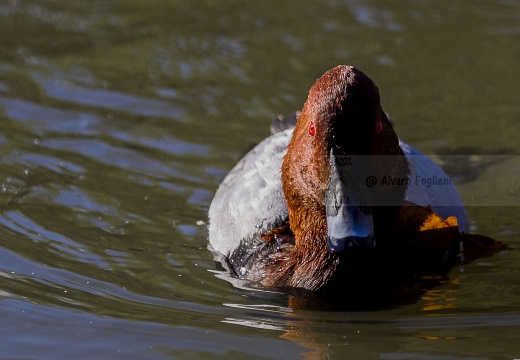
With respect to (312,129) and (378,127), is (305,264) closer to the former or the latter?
(312,129)

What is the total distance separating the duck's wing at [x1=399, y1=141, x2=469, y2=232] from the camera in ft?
21.6

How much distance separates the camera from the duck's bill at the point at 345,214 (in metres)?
5.14

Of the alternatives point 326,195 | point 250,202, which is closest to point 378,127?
point 326,195

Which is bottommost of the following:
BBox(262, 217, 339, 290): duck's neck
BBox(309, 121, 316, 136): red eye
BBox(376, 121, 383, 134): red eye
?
BBox(262, 217, 339, 290): duck's neck

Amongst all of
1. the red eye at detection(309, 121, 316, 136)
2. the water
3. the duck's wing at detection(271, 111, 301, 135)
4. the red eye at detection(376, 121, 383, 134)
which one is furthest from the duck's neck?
the duck's wing at detection(271, 111, 301, 135)

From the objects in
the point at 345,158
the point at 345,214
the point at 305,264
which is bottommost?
the point at 305,264

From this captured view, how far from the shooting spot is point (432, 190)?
6859 mm

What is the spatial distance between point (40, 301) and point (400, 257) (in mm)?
2458

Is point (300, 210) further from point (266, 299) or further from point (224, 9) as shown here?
point (224, 9)

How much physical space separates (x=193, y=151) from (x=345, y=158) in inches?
145

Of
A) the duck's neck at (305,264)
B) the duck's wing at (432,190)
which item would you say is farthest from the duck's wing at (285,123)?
the duck's neck at (305,264)

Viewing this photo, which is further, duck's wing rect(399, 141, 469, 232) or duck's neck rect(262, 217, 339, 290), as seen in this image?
duck's wing rect(399, 141, 469, 232)

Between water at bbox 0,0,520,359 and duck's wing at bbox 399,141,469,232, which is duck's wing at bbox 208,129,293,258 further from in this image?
duck's wing at bbox 399,141,469,232

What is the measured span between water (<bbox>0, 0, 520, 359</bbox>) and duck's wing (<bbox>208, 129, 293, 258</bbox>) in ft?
0.78
